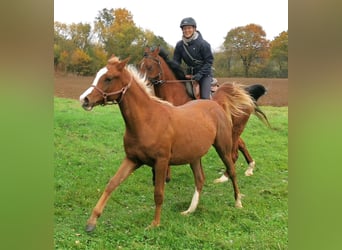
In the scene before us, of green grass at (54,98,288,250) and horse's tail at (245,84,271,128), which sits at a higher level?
horse's tail at (245,84,271,128)

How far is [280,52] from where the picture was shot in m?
3.79

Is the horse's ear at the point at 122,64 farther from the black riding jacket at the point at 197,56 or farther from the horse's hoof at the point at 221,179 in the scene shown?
the horse's hoof at the point at 221,179

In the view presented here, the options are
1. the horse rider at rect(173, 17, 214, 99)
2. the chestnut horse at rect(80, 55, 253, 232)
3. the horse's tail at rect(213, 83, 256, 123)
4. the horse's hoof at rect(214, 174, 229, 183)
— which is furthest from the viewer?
the horse's hoof at rect(214, 174, 229, 183)

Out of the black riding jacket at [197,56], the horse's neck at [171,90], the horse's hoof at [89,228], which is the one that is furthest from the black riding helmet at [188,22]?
the horse's hoof at [89,228]

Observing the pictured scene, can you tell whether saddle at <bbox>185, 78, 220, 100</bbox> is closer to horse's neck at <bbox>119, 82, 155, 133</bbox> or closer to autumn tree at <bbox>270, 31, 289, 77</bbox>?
autumn tree at <bbox>270, 31, 289, 77</bbox>

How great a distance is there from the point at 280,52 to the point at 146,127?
1.62 metres

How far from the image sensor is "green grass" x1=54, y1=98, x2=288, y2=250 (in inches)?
119

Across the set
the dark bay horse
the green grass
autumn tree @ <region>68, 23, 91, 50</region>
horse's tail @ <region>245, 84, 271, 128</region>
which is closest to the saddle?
the dark bay horse

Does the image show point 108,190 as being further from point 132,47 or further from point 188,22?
point 132,47

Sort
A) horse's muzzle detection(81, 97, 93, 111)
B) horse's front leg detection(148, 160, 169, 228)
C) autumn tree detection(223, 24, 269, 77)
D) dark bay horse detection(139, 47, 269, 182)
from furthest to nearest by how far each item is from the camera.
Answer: dark bay horse detection(139, 47, 269, 182)
autumn tree detection(223, 24, 269, 77)
horse's front leg detection(148, 160, 169, 228)
horse's muzzle detection(81, 97, 93, 111)

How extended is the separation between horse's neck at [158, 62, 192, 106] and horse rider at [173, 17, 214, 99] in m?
0.17

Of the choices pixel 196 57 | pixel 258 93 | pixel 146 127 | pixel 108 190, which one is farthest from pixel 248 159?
pixel 108 190

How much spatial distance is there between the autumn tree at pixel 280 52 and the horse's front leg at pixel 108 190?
1761mm
